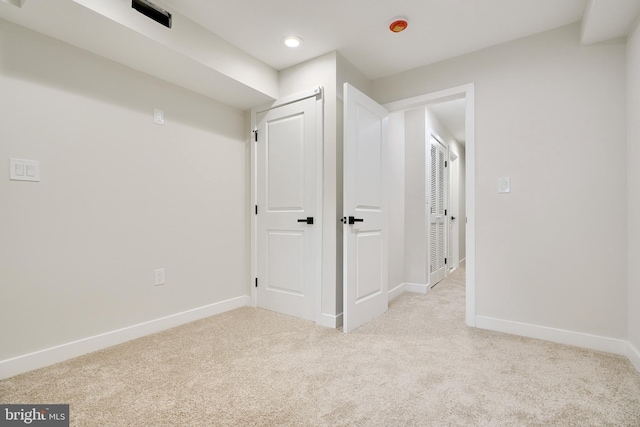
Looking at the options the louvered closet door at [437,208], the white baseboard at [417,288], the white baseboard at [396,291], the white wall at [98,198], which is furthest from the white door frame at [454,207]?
the white wall at [98,198]

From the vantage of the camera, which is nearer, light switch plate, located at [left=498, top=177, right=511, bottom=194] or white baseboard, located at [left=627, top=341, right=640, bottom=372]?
white baseboard, located at [left=627, top=341, right=640, bottom=372]

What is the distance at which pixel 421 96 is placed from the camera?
2.89 metres

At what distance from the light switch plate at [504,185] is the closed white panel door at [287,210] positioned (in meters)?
1.55

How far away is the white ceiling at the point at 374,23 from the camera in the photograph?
81.7 inches

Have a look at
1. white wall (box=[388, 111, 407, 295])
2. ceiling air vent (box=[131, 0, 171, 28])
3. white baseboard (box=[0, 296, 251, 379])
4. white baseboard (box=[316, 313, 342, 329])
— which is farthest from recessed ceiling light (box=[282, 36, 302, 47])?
white baseboard (box=[0, 296, 251, 379])

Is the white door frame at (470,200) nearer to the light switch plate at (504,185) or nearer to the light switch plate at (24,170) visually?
the light switch plate at (504,185)

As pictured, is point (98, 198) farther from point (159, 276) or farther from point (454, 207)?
point (454, 207)

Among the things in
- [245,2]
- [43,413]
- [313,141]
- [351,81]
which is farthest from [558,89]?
[43,413]

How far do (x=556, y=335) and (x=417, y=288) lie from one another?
1686mm

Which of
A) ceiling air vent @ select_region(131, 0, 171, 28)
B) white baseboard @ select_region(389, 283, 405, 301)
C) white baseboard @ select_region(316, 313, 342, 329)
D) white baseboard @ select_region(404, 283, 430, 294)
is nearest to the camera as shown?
ceiling air vent @ select_region(131, 0, 171, 28)

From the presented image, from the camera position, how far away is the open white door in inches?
96.9

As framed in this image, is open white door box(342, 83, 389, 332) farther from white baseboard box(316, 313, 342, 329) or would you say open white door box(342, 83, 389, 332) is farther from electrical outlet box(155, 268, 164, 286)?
electrical outlet box(155, 268, 164, 286)

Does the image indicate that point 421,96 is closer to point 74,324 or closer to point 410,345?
point 410,345

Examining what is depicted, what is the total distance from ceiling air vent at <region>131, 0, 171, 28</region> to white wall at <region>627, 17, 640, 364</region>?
9.88ft
